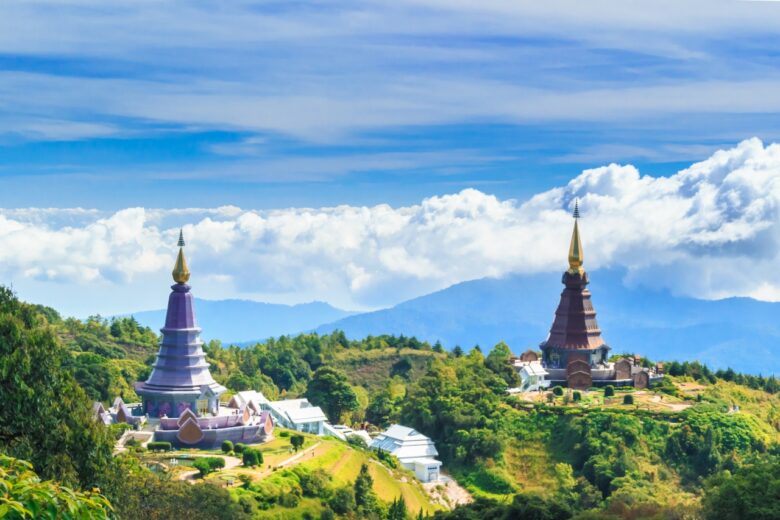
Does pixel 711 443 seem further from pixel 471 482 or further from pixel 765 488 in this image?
pixel 765 488

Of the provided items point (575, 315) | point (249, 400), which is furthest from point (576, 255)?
point (249, 400)

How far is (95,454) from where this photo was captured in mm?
13734

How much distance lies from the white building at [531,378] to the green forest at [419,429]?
640 mm

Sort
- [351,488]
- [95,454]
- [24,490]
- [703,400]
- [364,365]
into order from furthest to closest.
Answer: [364,365]
[703,400]
[351,488]
[95,454]
[24,490]

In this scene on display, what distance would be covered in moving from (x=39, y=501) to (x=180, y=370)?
24162mm

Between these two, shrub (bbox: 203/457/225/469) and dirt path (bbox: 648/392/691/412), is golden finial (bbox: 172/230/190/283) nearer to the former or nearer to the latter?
shrub (bbox: 203/457/225/469)

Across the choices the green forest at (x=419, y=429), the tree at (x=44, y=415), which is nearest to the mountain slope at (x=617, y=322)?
the green forest at (x=419, y=429)

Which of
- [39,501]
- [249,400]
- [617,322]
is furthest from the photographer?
[617,322]

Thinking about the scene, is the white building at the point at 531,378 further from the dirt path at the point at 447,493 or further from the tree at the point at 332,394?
the dirt path at the point at 447,493

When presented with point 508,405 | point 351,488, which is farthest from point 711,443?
point 351,488

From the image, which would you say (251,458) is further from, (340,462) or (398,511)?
(398,511)

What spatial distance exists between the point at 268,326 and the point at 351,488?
438 feet

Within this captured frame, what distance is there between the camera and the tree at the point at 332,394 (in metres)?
38.2

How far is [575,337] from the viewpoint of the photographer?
124 ft
